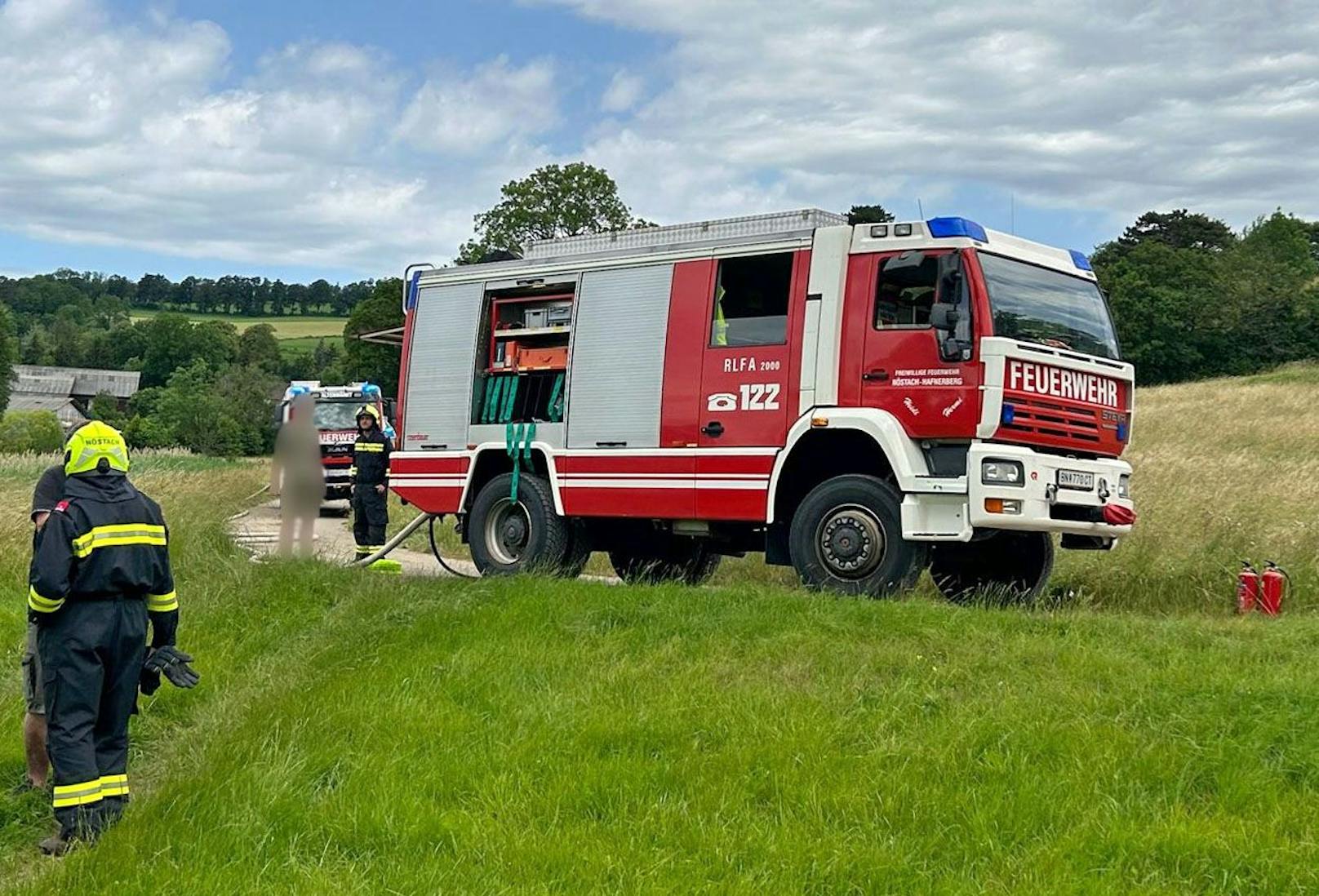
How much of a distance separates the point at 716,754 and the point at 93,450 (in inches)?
132

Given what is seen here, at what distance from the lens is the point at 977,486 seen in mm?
9820

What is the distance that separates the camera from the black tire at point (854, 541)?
10.3 metres

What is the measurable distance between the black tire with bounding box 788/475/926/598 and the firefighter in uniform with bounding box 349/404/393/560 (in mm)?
6574

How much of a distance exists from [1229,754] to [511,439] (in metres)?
7.97

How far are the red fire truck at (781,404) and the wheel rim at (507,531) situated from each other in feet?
0.09

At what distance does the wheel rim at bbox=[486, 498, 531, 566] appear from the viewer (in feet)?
42.2

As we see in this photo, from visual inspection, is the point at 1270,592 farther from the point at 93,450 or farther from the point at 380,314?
the point at 380,314

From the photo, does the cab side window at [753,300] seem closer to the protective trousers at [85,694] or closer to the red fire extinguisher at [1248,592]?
the red fire extinguisher at [1248,592]

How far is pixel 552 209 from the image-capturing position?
2077 inches

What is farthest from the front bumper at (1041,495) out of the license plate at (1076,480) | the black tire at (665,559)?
the black tire at (665,559)

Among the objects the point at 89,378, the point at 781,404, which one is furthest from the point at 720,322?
the point at 89,378

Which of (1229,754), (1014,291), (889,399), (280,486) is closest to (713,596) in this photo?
(889,399)

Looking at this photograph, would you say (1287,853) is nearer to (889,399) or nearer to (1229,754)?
(1229,754)

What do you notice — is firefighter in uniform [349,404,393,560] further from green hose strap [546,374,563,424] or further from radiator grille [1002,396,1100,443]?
radiator grille [1002,396,1100,443]
